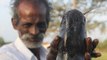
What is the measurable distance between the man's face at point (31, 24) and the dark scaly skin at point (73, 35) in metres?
0.57

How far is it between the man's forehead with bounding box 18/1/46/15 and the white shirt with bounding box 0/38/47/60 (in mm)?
121

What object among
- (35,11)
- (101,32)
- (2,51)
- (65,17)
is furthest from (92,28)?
(65,17)

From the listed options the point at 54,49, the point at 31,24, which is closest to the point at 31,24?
the point at 31,24

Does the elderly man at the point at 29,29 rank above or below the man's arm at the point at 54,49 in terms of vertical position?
below

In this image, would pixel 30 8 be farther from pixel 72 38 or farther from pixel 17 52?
pixel 72 38

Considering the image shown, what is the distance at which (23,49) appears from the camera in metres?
1.22

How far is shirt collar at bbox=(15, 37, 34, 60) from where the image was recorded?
1.20 meters

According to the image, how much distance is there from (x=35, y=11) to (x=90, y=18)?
1.25 metres

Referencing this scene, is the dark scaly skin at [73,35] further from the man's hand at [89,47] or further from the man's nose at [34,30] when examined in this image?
the man's nose at [34,30]

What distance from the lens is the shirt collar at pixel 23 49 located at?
1.20 metres

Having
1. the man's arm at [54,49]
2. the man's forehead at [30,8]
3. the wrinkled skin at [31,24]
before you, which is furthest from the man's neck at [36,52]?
the man's arm at [54,49]

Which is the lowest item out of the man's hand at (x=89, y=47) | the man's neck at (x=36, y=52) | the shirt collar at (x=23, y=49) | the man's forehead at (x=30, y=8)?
the man's neck at (x=36, y=52)

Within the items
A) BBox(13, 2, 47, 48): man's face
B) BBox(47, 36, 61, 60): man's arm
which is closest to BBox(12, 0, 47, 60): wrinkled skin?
BBox(13, 2, 47, 48): man's face

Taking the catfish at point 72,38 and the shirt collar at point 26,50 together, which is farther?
the shirt collar at point 26,50
